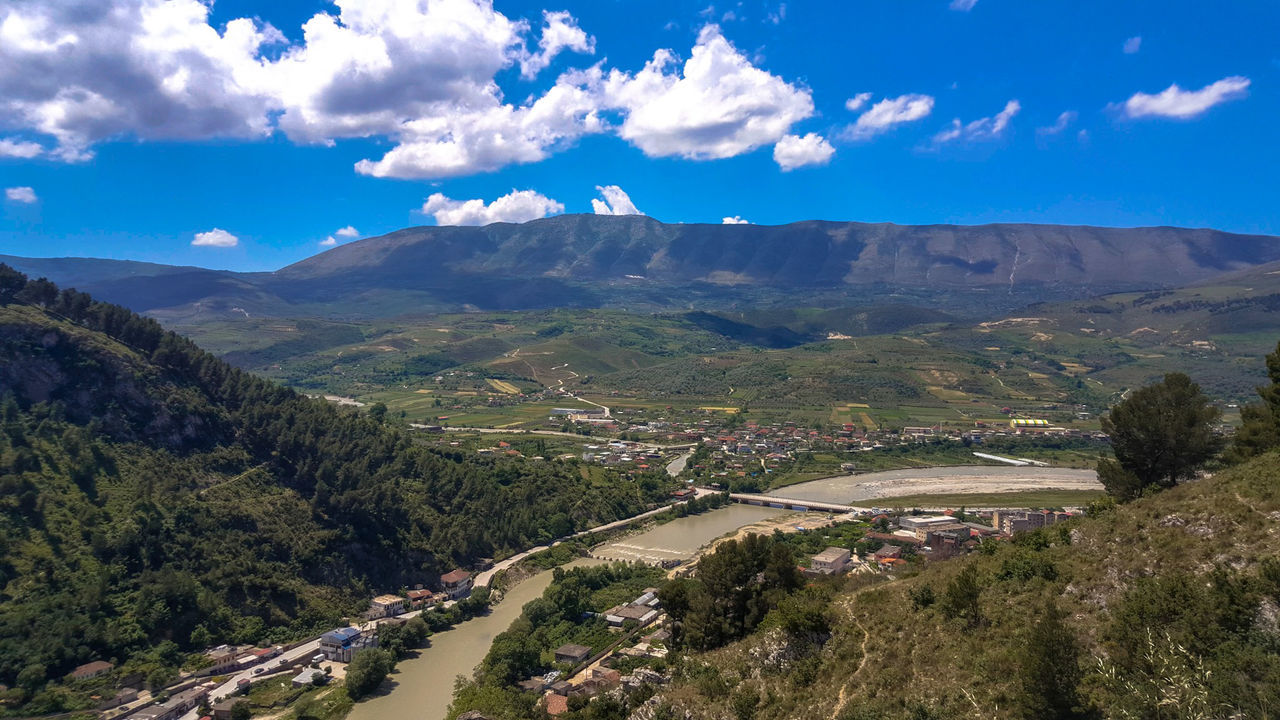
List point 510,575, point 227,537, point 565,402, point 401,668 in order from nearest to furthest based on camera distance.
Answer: point 401,668, point 227,537, point 510,575, point 565,402

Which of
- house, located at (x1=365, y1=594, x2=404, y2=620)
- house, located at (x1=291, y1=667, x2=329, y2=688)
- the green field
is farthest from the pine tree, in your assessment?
the green field

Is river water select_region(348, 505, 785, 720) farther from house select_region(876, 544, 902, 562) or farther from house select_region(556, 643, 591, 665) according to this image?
house select_region(876, 544, 902, 562)

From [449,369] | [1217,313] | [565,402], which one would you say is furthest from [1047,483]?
[1217,313]

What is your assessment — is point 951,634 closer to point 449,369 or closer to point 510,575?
point 510,575

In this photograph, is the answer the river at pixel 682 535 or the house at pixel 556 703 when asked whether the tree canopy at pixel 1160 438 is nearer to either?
the house at pixel 556 703

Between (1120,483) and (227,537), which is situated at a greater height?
(1120,483)

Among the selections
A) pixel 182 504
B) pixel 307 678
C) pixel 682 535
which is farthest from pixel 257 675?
pixel 682 535

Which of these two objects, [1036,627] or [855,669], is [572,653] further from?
[1036,627]
